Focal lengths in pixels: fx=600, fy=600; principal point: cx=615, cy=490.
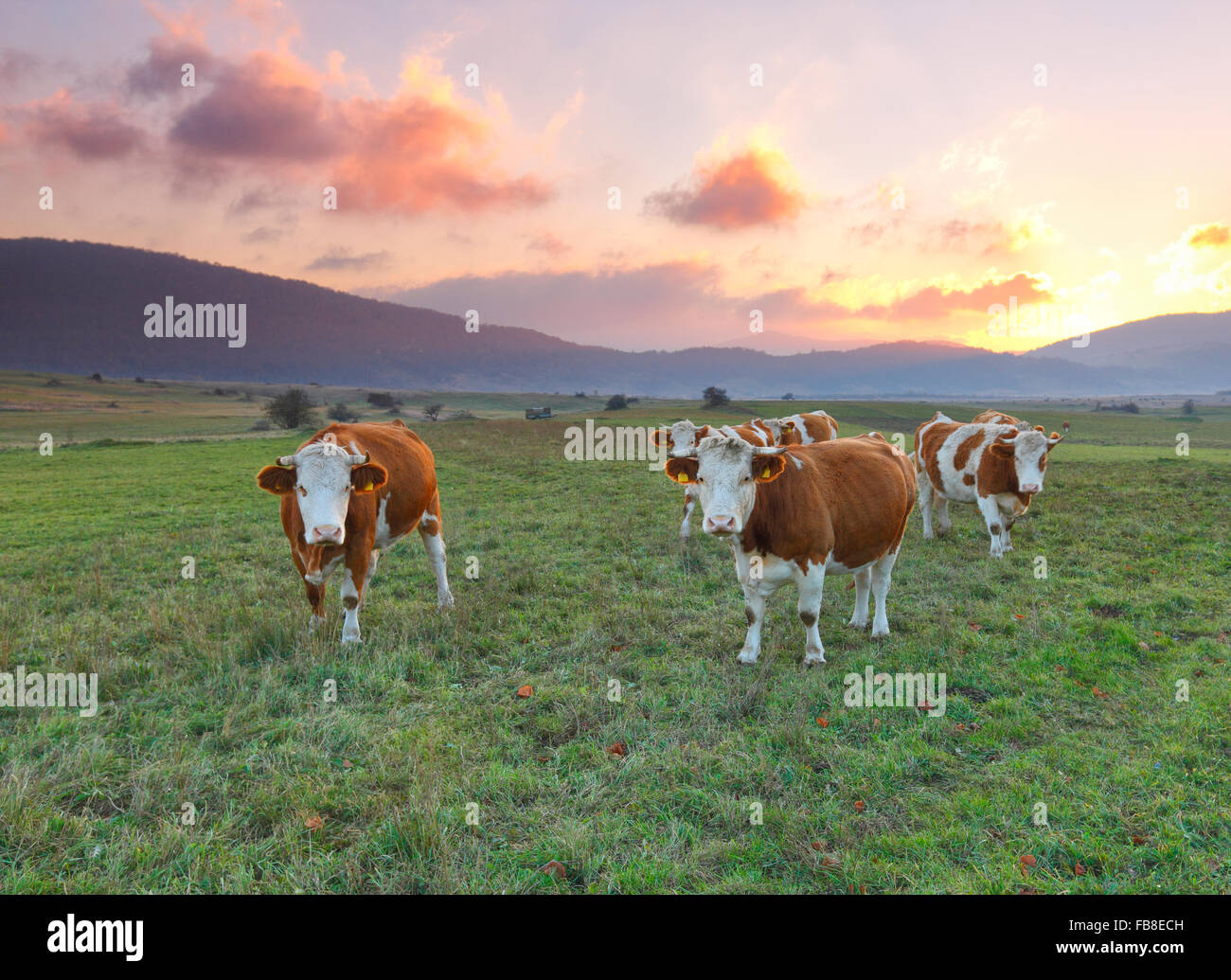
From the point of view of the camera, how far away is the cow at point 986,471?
11.5m

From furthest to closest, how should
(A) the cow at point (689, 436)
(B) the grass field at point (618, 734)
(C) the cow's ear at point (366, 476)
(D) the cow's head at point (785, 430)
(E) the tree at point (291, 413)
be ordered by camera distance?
(E) the tree at point (291, 413), (D) the cow's head at point (785, 430), (A) the cow at point (689, 436), (C) the cow's ear at point (366, 476), (B) the grass field at point (618, 734)

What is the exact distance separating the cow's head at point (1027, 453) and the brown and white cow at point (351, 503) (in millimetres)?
10748

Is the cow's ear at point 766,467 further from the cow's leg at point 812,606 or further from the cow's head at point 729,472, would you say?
the cow's leg at point 812,606

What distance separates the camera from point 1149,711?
18.1ft

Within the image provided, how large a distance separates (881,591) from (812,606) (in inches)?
59.4

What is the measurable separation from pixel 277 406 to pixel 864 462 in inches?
2552

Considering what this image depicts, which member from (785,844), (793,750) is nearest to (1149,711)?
(793,750)

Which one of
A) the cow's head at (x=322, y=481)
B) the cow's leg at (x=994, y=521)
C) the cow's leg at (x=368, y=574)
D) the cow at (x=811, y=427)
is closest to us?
the cow's head at (x=322, y=481)

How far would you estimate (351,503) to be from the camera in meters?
7.17

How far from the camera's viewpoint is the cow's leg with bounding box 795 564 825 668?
6.77 metres

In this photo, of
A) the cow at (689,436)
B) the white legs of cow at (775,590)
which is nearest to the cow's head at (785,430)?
the cow at (689,436)

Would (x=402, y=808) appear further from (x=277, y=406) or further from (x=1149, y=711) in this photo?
(x=277, y=406)

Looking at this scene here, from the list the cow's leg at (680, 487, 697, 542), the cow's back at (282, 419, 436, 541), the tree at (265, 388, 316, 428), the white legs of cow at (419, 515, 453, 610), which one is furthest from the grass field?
the tree at (265, 388, 316, 428)

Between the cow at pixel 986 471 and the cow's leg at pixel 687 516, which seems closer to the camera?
the cow at pixel 986 471
